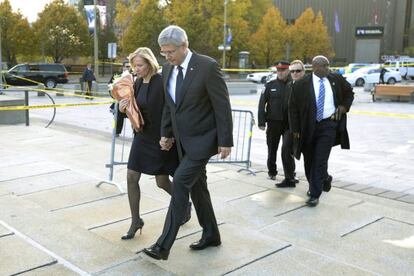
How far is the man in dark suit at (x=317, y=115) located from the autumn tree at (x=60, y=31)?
4064cm

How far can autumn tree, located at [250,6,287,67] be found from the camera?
4812cm

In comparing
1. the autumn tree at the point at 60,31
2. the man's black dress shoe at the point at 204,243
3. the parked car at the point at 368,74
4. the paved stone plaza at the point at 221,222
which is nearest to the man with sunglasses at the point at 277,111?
the paved stone plaza at the point at 221,222

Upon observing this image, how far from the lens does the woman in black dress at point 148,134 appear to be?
168 inches

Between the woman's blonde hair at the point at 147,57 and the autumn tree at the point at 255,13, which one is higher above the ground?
the autumn tree at the point at 255,13

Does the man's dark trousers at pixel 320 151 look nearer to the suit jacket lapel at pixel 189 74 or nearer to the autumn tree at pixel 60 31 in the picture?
the suit jacket lapel at pixel 189 74

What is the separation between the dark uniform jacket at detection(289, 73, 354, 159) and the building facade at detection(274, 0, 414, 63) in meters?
52.8

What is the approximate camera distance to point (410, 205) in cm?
571

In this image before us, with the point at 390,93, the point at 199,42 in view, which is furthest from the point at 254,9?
the point at 390,93

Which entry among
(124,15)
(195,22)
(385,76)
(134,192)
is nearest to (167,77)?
(134,192)

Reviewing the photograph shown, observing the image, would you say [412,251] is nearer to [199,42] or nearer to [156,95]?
[156,95]

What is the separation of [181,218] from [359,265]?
149cm

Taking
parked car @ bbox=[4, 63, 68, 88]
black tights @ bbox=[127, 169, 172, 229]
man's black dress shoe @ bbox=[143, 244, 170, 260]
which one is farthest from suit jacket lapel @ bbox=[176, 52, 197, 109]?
parked car @ bbox=[4, 63, 68, 88]

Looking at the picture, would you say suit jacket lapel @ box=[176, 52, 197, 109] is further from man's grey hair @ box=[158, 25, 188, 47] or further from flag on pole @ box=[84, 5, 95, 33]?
flag on pole @ box=[84, 5, 95, 33]

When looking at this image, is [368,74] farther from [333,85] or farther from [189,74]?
[189,74]
